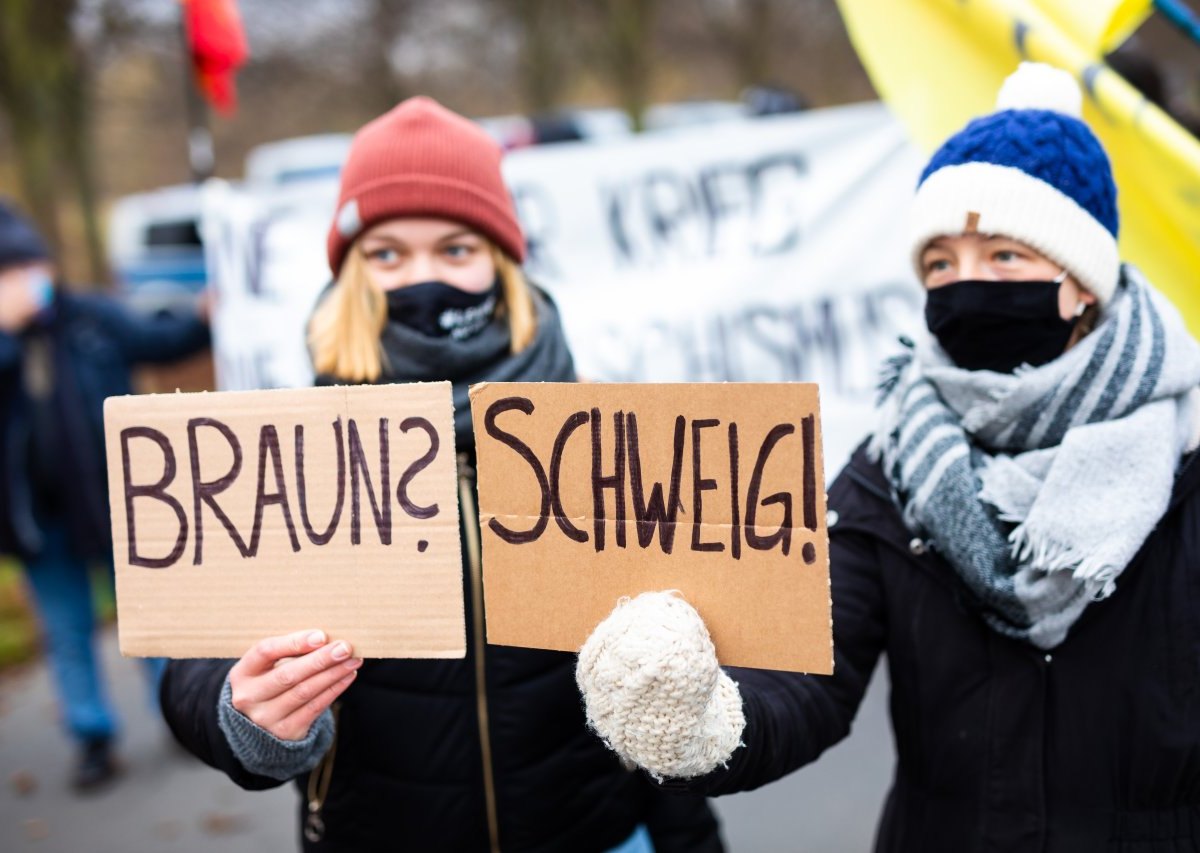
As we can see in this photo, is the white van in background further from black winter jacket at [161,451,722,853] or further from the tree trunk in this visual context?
black winter jacket at [161,451,722,853]

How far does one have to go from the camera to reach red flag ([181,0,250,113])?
13.0 feet

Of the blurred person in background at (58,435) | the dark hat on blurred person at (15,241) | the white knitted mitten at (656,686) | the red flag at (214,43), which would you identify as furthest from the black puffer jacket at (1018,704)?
the red flag at (214,43)

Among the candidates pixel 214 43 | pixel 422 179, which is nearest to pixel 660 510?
pixel 422 179

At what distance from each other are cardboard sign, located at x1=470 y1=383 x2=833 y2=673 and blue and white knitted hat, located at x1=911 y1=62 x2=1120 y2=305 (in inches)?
19.0

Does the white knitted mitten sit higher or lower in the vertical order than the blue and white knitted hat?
lower

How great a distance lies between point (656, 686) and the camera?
1.10 metres

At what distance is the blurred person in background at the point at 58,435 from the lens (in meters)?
3.49

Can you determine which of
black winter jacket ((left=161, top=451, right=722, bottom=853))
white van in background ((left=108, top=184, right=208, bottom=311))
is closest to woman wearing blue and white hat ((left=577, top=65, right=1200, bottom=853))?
black winter jacket ((left=161, top=451, right=722, bottom=853))

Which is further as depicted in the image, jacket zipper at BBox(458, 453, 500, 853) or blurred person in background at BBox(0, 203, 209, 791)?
blurred person in background at BBox(0, 203, 209, 791)

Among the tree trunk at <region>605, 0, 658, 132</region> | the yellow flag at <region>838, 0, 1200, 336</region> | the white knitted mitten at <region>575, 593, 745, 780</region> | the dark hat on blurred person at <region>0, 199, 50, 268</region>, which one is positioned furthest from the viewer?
the tree trunk at <region>605, 0, 658, 132</region>

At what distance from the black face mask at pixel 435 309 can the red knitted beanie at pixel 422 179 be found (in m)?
0.14

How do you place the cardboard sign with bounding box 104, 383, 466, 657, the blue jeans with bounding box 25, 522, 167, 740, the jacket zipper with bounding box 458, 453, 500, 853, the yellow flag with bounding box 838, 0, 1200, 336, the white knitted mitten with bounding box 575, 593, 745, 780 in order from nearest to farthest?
the white knitted mitten with bounding box 575, 593, 745, 780 → the cardboard sign with bounding box 104, 383, 466, 657 → the jacket zipper with bounding box 458, 453, 500, 853 → the yellow flag with bounding box 838, 0, 1200, 336 → the blue jeans with bounding box 25, 522, 167, 740

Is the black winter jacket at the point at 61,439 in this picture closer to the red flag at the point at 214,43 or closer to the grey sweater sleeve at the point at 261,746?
the red flag at the point at 214,43

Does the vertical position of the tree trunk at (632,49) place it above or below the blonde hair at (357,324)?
above
